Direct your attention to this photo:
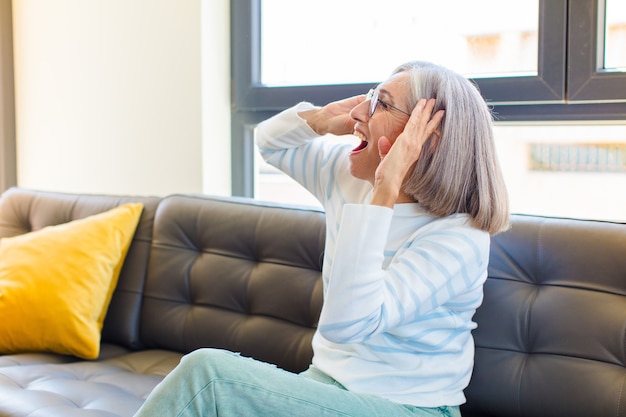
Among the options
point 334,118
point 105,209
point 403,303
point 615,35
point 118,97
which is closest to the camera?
point 403,303

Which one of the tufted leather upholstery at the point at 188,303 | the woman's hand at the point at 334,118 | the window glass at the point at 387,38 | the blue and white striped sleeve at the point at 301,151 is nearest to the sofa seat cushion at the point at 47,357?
the tufted leather upholstery at the point at 188,303

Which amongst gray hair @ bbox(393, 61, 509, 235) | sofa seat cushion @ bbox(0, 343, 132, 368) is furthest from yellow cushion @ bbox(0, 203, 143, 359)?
gray hair @ bbox(393, 61, 509, 235)

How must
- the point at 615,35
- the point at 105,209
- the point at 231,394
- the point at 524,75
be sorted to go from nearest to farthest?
the point at 231,394, the point at 615,35, the point at 524,75, the point at 105,209

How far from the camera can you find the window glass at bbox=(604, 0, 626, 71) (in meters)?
1.99

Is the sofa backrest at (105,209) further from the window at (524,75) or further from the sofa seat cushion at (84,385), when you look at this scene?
the window at (524,75)

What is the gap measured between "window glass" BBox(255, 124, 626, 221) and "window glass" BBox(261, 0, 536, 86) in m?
0.20

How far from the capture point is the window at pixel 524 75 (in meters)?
1.99

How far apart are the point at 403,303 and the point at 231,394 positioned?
37cm

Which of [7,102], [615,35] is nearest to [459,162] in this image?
[615,35]

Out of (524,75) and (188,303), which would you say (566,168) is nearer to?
(524,75)

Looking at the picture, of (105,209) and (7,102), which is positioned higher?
(7,102)

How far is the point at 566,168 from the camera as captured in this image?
2.13m

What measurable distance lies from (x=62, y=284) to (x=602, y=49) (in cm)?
167

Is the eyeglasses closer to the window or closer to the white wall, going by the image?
the window
